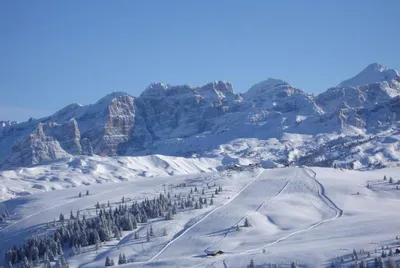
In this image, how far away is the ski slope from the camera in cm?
5564

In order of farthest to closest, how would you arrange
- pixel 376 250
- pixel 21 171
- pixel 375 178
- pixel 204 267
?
pixel 21 171 → pixel 375 178 → pixel 204 267 → pixel 376 250

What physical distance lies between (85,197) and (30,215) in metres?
14.5

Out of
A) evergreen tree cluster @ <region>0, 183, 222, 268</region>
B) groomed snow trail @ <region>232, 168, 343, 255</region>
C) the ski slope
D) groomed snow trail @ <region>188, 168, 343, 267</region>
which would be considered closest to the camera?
the ski slope

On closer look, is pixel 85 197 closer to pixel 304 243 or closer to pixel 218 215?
pixel 218 215

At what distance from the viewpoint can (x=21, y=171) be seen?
641ft

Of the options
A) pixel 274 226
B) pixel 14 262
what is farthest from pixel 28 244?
pixel 274 226

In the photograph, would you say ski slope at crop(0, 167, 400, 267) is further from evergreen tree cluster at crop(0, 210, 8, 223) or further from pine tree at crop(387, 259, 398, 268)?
pine tree at crop(387, 259, 398, 268)

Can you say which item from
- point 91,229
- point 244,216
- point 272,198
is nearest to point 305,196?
point 272,198

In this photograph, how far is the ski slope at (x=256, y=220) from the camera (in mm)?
55641

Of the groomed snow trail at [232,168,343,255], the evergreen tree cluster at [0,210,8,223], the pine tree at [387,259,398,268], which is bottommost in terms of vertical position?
the pine tree at [387,259,398,268]

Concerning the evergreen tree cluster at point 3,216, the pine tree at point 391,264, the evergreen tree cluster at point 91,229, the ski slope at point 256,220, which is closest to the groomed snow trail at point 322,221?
the ski slope at point 256,220

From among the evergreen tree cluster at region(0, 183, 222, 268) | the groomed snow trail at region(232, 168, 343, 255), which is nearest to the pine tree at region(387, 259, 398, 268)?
the groomed snow trail at region(232, 168, 343, 255)

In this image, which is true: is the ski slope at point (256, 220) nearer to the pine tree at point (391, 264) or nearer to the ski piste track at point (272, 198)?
the ski piste track at point (272, 198)

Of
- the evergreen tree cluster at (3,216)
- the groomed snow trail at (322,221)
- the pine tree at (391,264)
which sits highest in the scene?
the evergreen tree cluster at (3,216)
